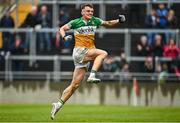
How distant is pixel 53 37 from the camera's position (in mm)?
31734

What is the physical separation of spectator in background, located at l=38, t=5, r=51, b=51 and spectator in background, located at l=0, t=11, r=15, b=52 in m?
1.23

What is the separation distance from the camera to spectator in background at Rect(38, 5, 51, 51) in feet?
103

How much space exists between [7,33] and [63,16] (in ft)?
7.72

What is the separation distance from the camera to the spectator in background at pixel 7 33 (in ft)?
104

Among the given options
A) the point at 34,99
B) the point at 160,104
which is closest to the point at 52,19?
the point at 34,99

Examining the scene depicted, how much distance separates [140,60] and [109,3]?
2.80 meters

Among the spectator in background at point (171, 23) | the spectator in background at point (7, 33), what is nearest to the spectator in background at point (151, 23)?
the spectator in background at point (171, 23)

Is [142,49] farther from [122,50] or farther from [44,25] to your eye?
[44,25]

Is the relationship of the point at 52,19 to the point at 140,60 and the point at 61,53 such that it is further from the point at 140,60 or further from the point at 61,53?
A: the point at 140,60

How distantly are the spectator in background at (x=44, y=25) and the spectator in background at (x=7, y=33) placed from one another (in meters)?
1.23

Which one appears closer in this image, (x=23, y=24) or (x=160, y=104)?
(x=160, y=104)

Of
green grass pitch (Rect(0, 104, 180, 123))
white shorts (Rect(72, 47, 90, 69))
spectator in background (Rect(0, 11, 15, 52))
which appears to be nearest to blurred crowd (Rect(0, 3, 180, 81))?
spectator in background (Rect(0, 11, 15, 52))

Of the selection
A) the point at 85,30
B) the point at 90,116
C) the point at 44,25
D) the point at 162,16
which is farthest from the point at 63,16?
the point at 85,30

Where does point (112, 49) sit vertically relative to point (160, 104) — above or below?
above
